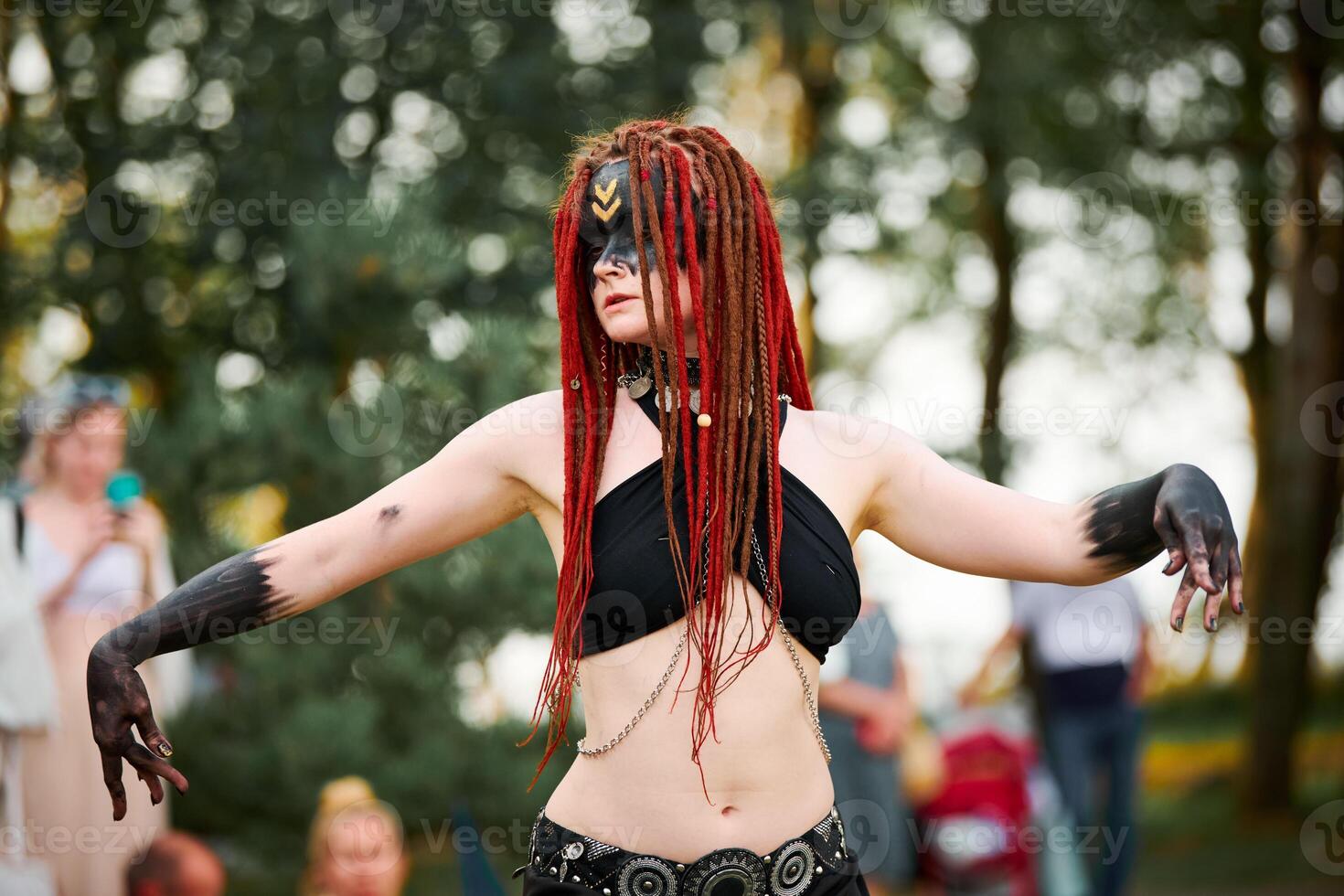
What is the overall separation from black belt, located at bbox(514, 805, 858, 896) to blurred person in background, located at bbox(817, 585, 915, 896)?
4119mm

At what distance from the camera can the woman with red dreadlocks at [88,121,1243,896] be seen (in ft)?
7.64

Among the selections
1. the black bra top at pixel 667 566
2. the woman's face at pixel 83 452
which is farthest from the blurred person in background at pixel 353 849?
the black bra top at pixel 667 566

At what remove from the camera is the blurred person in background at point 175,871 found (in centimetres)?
484

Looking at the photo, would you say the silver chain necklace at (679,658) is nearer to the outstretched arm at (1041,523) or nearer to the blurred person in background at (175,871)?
the outstretched arm at (1041,523)

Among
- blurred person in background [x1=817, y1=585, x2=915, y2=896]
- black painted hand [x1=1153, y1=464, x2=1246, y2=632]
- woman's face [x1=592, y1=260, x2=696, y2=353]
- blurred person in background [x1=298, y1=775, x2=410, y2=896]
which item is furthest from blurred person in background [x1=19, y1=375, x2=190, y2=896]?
black painted hand [x1=1153, y1=464, x2=1246, y2=632]

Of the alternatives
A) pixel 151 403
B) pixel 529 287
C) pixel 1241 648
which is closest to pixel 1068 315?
pixel 1241 648

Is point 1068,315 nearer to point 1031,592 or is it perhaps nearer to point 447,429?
point 1031,592

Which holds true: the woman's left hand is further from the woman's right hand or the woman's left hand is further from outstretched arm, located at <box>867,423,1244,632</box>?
outstretched arm, located at <box>867,423,1244,632</box>

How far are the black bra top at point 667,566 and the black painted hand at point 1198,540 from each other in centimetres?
52

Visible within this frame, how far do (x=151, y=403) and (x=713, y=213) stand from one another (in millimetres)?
7572

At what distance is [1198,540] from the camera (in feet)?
7.22

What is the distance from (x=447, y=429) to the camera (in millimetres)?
6598

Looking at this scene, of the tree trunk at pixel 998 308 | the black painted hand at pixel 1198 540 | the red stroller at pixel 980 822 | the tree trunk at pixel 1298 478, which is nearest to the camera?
the black painted hand at pixel 1198 540

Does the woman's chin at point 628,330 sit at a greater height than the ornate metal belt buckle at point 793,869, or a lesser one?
greater
